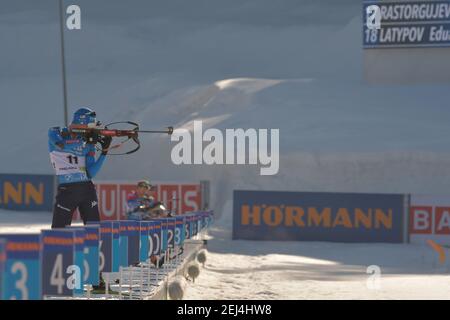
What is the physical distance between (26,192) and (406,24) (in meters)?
18.1

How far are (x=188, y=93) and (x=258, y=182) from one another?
676 inches

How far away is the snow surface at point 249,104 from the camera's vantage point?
2167cm

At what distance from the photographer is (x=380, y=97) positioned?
51.0 meters

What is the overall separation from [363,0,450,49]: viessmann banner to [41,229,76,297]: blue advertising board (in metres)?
36.4

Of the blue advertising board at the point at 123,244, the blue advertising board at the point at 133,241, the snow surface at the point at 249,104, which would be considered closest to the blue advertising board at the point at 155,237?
the blue advertising board at the point at 133,241

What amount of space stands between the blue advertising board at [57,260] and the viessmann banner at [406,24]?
3642 cm

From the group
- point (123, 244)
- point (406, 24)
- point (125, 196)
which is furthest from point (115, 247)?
point (406, 24)

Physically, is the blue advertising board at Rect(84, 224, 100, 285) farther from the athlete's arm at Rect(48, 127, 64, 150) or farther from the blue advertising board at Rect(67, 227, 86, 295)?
the athlete's arm at Rect(48, 127, 64, 150)

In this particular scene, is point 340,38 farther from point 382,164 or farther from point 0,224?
point 0,224

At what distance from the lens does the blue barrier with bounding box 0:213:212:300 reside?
7.03 meters

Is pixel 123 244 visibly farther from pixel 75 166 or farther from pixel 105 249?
pixel 75 166

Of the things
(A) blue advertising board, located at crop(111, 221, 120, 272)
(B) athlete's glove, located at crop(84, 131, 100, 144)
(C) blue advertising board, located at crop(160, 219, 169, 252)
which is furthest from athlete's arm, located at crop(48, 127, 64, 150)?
(C) blue advertising board, located at crop(160, 219, 169, 252)

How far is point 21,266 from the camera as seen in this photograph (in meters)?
7.07

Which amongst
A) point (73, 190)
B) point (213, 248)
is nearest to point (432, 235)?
point (213, 248)
